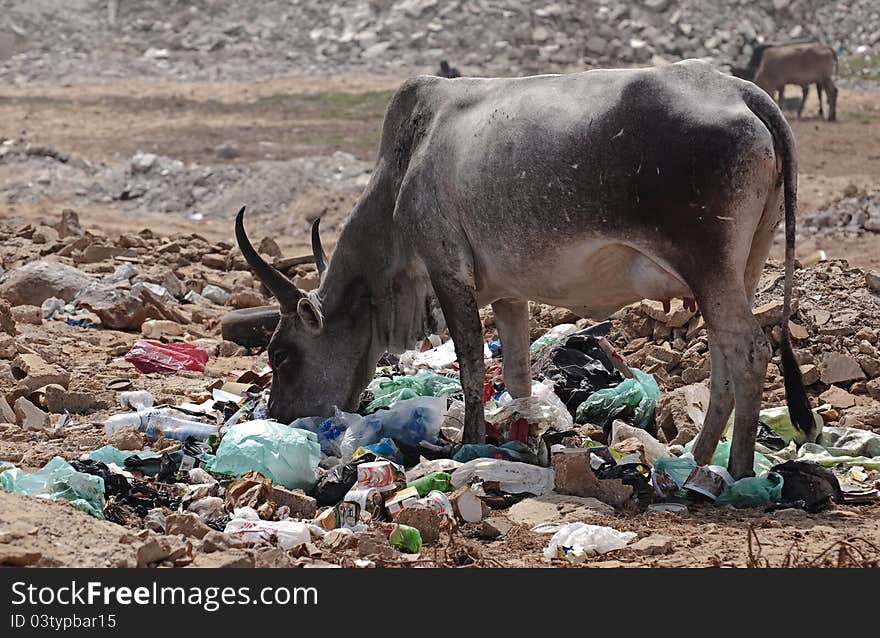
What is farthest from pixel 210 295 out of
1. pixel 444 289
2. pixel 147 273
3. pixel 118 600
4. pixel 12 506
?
pixel 118 600

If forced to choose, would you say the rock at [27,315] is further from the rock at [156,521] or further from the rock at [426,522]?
the rock at [426,522]

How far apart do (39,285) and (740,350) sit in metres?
6.80

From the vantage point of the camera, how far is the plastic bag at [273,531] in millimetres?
5719

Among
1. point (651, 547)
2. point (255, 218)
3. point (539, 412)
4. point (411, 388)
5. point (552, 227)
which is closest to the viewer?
point (651, 547)

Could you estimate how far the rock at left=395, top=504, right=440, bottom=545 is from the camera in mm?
5852

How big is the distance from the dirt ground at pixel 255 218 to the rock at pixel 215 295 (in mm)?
1009

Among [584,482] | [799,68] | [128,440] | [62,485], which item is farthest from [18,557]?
[799,68]

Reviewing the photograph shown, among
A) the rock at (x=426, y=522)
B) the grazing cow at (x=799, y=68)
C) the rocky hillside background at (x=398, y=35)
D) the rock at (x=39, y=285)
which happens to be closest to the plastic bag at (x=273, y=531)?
the rock at (x=426, y=522)

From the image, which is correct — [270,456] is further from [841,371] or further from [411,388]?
[841,371]

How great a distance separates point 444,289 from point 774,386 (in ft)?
7.91

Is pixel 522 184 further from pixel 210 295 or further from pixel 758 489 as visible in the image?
pixel 210 295

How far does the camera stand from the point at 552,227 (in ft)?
22.1

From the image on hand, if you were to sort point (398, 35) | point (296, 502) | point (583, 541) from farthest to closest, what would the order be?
point (398, 35) → point (296, 502) → point (583, 541)

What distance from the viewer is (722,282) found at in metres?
6.27
